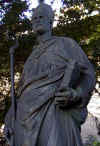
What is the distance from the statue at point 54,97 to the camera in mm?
4113

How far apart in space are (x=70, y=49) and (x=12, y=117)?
3.35 feet

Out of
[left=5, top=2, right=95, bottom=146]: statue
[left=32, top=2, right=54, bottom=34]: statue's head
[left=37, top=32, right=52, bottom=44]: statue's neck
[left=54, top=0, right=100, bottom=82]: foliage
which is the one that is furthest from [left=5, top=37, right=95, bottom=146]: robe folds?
[left=54, top=0, right=100, bottom=82]: foliage

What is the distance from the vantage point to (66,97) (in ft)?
13.3

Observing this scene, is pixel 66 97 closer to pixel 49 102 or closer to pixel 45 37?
pixel 49 102

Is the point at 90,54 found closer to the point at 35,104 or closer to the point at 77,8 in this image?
the point at 77,8

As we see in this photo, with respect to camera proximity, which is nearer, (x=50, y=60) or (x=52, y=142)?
(x=52, y=142)

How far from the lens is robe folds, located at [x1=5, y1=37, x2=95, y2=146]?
412cm

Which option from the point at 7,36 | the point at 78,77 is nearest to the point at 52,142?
the point at 78,77

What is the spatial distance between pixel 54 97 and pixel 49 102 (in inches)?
3.1

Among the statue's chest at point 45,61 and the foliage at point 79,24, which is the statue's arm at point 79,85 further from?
the foliage at point 79,24

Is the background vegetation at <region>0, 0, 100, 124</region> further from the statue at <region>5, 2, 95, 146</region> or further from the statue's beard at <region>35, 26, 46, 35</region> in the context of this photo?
the statue at <region>5, 2, 95, 146</region>

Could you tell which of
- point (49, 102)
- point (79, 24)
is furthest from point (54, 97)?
point (79, 24)

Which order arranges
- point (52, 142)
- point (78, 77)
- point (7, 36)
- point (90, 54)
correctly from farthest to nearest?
1. point (7, 36)
2. point (90, 54)
3. point (78, 77)
4. point (52, 142)

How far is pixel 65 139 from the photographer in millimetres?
4098
